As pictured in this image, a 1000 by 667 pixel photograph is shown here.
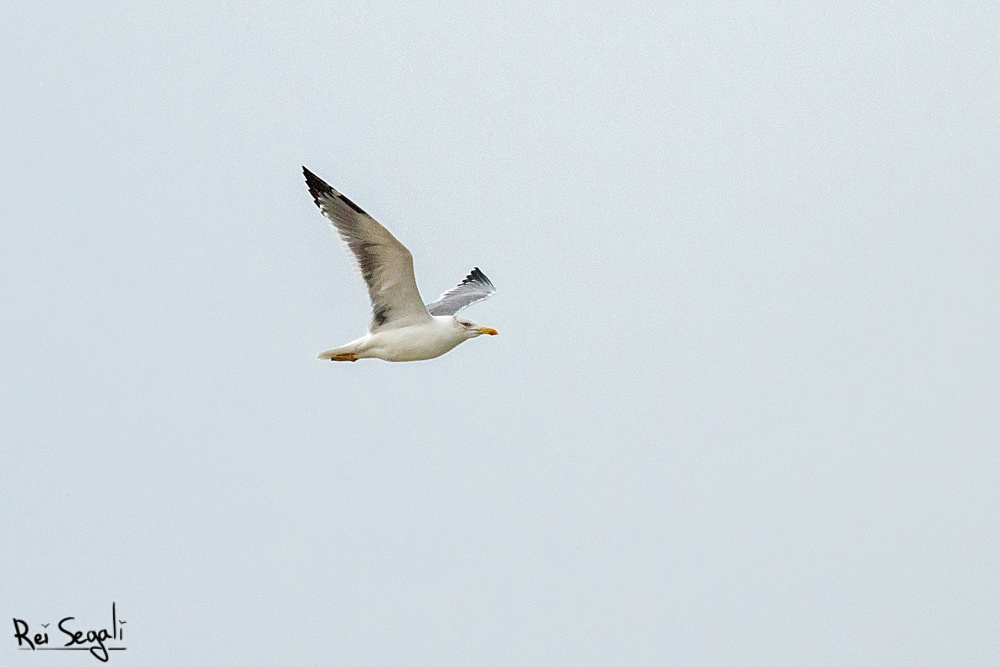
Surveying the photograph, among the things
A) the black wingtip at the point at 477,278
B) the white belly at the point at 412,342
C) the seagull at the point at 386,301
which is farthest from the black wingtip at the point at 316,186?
the black wingtip at the point at 477,278

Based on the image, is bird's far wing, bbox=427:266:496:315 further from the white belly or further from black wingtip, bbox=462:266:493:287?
the white belly

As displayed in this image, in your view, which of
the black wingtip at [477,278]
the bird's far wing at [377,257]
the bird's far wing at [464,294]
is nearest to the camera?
the bird's far wing at [377,257]

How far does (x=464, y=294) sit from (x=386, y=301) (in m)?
3.34

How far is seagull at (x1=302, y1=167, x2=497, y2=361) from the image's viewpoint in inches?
667

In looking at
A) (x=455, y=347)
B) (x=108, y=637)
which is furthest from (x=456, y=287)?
(x=108, y=637)

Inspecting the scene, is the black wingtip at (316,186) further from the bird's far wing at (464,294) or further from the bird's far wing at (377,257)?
the bird's far wing at (464,294)

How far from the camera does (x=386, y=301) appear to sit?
1731 centimetres

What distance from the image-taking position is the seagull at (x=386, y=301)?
55.6 feet

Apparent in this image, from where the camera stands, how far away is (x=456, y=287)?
21.1 meters

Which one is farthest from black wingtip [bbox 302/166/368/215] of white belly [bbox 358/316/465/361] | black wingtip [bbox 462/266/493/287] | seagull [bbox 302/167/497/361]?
black wingtip [bbox 462/266/493/287]

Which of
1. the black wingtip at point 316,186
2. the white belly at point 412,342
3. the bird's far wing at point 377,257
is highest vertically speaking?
the black wingtip at point 316,186

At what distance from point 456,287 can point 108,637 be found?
5432 millimetres

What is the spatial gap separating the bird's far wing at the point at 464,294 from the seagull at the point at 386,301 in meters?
1.83

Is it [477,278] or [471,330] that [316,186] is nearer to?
[471,330]
